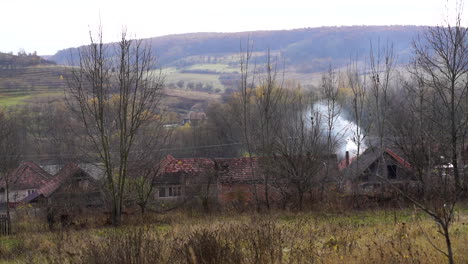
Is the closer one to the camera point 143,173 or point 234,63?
point 143,173

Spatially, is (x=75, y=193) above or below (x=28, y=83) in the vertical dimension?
below

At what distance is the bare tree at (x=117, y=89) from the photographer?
1561cm

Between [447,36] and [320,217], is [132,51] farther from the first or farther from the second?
[447,36]

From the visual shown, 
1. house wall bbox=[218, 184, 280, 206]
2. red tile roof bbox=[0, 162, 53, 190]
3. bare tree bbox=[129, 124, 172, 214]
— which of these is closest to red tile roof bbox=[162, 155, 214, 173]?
house wall bbox=[218, 184, 280, 206]

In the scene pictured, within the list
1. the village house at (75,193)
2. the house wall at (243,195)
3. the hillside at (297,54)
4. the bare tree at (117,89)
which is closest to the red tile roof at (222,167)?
the house wall at (243,195)

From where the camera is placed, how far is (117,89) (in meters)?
16.7

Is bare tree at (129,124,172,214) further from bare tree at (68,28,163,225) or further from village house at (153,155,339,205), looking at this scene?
bare tree at (68,28,163,225)

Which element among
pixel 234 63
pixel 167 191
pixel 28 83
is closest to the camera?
pixel 167 191

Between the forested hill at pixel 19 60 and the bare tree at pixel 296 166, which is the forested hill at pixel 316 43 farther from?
the bare tree at pixel 296 166

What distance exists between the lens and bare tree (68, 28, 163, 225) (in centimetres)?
1561

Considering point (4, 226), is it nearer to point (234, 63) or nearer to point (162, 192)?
point (162, 192)

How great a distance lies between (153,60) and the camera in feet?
54.8

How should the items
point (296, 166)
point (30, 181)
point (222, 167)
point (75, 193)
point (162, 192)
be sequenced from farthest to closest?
1. point (30, 181)
2. point (222, 167)
3. point (162, 192)
4. point (75, 193)
5. point (296, 166)

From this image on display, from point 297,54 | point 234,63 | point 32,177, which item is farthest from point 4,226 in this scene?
point 234,63
